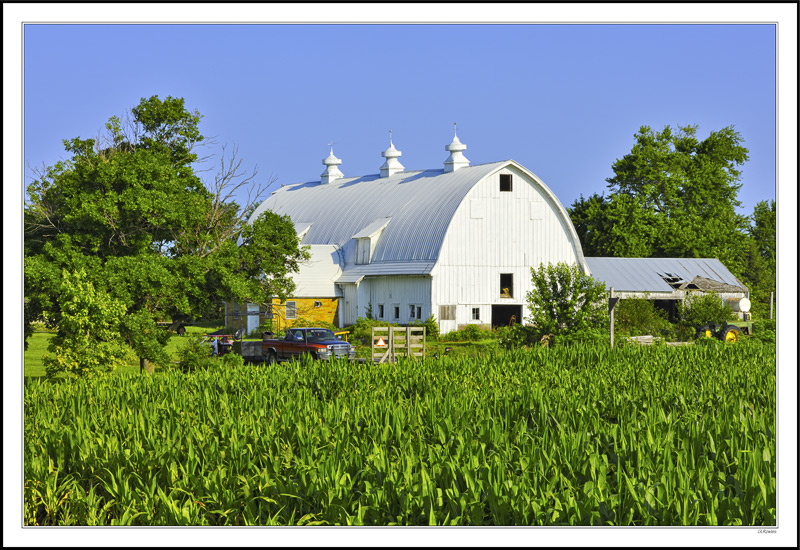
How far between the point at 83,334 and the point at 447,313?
24387 millimetres

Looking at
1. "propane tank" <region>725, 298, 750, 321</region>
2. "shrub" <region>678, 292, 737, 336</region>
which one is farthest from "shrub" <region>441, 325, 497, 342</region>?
"propane tank" <region>725, 298, 750, 321</region>

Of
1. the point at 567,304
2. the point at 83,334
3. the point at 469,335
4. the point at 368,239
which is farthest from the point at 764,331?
the point at 83,334

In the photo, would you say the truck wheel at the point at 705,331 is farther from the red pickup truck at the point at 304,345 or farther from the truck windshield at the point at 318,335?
the truck windshield at the point at 318,335

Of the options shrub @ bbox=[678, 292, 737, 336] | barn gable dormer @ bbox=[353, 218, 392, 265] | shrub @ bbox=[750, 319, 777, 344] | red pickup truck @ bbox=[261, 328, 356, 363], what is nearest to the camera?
red pickup truck @ bbox=[261, 328, 356, 363]

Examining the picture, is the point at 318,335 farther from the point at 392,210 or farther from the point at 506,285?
the point at 392,210

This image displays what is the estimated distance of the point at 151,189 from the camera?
23.8 meters

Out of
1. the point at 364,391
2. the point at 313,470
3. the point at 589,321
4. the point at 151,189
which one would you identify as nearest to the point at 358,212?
the point at 589,321

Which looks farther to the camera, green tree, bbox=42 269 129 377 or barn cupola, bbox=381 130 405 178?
barn cupola, bbox=381 130 405 178

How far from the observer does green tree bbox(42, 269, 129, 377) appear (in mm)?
19844

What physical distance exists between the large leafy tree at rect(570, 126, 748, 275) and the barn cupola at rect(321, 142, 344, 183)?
17.6m

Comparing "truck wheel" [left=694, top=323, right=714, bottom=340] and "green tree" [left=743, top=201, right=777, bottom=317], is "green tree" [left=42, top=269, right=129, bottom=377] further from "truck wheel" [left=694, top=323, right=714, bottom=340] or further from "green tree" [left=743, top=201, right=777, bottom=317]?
"green tree" [left=743, top=201, right=777, bottom=317]

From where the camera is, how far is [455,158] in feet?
173

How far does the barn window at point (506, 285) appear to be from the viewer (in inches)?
1745
